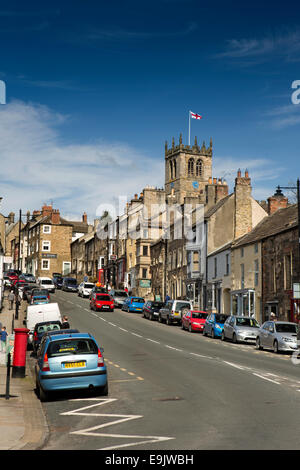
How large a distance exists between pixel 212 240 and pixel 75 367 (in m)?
41.9

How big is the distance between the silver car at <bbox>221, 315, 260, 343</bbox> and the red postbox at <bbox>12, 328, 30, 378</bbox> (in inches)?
629

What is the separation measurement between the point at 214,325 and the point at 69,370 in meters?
22.6

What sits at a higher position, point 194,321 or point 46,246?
point 46,246

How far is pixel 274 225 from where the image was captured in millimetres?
43938

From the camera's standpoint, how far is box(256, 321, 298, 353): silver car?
26.5 m

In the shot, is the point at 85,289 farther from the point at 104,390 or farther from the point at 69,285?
the point at 104,390

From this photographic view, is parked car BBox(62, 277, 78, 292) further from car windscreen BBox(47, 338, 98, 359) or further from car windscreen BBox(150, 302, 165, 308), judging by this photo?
car windscreen BBox(47, 338, 98, 359)

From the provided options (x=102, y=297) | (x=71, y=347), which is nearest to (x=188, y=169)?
(x=102, y=297)

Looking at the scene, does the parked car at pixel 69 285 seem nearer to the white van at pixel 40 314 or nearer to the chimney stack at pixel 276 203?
the chimney stack at pixel 276 203

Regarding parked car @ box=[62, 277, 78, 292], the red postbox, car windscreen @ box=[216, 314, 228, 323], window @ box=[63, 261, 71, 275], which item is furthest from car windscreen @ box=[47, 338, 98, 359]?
window @ box=[63, 261, 71, 275]

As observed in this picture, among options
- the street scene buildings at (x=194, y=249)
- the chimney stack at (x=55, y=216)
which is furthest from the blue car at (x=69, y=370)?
the chimney stack at (x=55, y=216)

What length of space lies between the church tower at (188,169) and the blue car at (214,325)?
4150 inches
